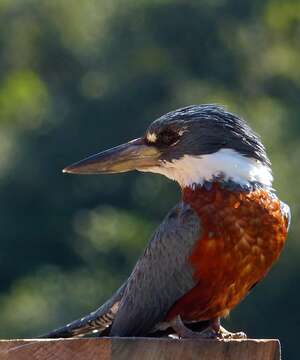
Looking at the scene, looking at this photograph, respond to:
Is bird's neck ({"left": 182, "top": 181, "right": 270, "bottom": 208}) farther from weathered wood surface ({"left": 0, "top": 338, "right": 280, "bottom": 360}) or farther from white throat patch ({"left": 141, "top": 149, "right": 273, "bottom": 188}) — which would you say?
weathered wood surface ({"left": 0, "top": 338, "right": 280, "bottom": 360})

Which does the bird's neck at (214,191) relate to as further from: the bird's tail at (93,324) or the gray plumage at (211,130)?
the bird's tail at (93,324)

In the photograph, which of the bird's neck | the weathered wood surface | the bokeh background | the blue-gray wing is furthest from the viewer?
the bokeh background

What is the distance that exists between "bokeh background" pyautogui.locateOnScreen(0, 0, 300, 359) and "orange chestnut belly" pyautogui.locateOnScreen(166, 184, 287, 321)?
17.2ft

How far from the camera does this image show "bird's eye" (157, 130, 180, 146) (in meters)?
7.06

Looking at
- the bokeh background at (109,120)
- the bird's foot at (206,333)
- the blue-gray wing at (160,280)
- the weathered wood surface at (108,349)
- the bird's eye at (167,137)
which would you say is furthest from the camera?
the bokeh background at (109,120)

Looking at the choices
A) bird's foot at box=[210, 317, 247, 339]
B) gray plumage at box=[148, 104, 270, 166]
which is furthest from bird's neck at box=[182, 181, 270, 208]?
bird's foot at box=[210, 317, 247, 339]

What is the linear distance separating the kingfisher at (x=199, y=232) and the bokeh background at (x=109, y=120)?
5.10 meters

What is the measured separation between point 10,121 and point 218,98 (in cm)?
281

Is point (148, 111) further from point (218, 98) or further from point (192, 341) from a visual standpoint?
point (192, 341)

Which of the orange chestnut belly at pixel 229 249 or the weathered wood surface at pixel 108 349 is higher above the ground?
the orange chestnut belly at pixel 229 249

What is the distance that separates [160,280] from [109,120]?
7.94m

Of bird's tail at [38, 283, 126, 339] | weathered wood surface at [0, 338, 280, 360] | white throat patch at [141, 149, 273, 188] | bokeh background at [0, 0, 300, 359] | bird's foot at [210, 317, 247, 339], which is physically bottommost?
weathered wood surface at [0, 338, 280, 360]

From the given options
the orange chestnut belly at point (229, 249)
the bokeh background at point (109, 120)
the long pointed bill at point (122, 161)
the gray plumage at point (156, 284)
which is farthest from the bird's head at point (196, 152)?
the bokeh background at point (109, 120)

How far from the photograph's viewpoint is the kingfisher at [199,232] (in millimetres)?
6734
